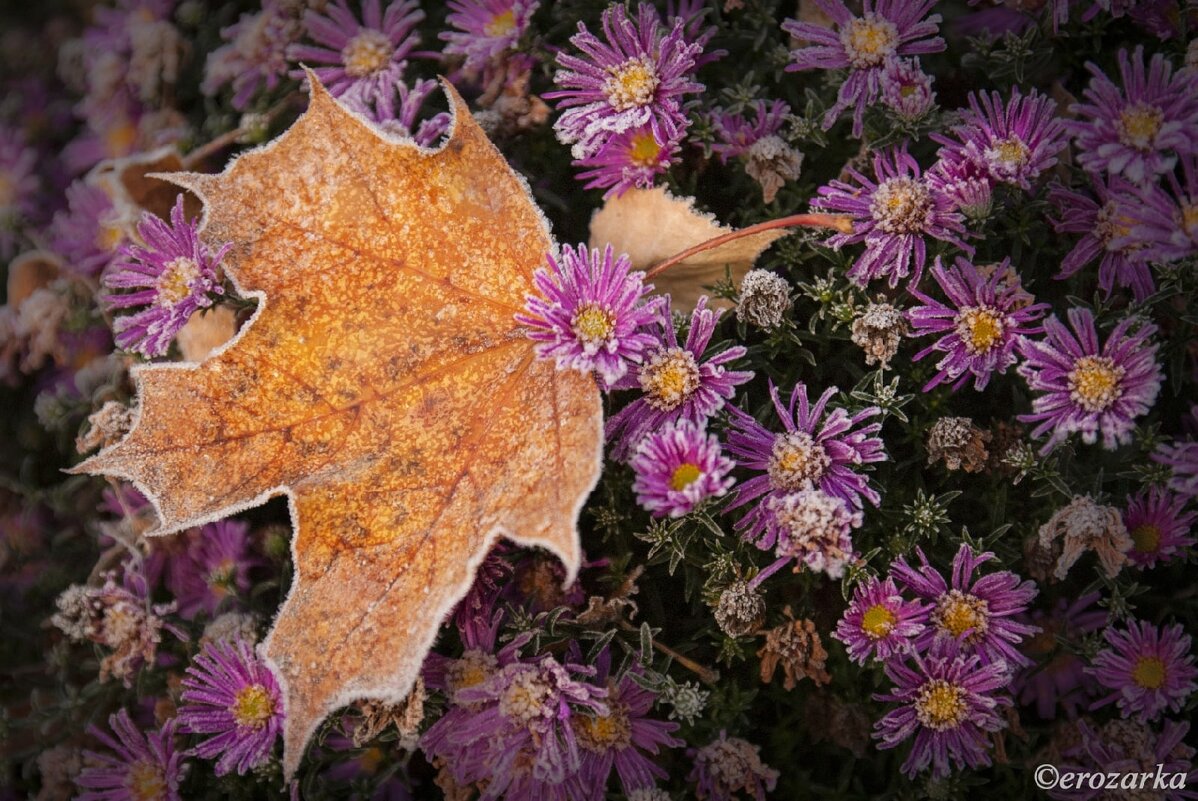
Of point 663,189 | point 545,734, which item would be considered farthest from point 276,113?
point 545,734

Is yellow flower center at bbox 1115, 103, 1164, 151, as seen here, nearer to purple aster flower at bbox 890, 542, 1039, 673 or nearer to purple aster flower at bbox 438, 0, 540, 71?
purple aster flower at bbox 890, 542, 1039, 673

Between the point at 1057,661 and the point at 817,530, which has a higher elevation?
the point at 817,530

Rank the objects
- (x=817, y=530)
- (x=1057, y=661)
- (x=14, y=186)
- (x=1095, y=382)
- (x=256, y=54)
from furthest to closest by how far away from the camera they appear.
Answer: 1. (x=14, y=186)
2. (x=256, y=54)
3. (x=1057, y=661)
4. (x=1095, y=382)
5. (x=817, y=530)

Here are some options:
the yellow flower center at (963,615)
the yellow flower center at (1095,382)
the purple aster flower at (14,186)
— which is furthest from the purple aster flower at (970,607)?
the purple aster flower at (14,186)

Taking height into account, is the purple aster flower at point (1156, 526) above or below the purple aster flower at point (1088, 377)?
below

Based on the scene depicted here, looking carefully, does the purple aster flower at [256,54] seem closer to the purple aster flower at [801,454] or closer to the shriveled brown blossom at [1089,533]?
the purple aster flower at [801,454]

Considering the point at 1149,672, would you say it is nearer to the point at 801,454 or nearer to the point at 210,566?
the point at 801,454

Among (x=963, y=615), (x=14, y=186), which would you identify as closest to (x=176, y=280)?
(x=14, y=186)
